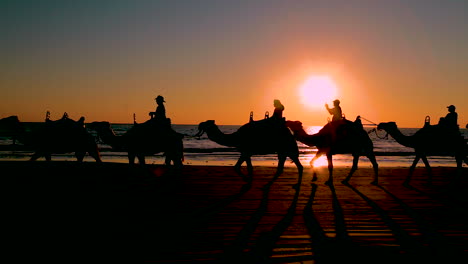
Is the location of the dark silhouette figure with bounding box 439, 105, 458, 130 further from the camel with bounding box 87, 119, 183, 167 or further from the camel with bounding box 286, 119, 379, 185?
the camel with bounding box 87, 119, 183, 167

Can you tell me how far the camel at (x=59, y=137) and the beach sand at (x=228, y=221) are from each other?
2.21m

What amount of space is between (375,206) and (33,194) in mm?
7580

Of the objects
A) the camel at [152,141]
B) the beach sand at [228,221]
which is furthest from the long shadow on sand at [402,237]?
the camel at [152,141]

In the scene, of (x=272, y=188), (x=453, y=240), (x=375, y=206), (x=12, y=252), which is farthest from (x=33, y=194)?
(x=453, y=240)

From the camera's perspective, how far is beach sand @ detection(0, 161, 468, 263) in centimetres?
567

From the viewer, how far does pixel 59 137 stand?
581 inches

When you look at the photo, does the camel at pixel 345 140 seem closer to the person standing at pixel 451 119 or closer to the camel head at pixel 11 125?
the person standing at pixel 451 119

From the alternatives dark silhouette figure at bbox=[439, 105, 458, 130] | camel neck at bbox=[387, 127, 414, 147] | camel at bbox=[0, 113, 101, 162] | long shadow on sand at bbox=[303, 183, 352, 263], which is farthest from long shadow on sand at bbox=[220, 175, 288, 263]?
camel at bbox=[0, 113, 101, 162]

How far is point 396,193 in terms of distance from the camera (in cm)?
1132

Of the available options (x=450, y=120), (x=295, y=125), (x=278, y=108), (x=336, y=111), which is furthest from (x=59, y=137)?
(x=450, y=120)

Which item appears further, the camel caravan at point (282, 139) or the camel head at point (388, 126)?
the camel head at point (388, 126)

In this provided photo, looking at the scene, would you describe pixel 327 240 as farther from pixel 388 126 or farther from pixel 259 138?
pixel 388 126

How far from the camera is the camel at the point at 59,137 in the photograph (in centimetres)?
1470

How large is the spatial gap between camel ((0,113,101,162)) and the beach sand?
2.21 metres
